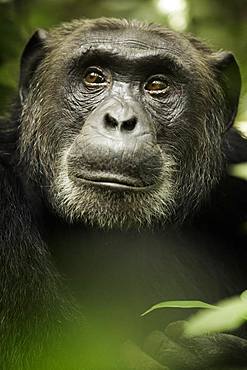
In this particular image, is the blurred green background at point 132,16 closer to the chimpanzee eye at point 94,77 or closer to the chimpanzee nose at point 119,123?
the chimpanzee eye at point 94,77

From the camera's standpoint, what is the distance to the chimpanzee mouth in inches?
161

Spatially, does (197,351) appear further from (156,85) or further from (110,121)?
(156,85)

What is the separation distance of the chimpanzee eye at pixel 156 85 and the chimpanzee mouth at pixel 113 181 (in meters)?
0.71

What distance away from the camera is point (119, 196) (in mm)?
4121

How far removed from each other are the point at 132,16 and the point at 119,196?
216 centimetres

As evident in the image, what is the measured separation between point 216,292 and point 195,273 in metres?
0.19

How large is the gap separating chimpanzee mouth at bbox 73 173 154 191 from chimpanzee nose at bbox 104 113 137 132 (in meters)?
0.25

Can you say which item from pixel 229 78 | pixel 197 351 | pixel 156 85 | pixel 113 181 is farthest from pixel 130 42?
pixel 197 351

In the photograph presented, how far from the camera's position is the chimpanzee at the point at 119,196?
4066 mm

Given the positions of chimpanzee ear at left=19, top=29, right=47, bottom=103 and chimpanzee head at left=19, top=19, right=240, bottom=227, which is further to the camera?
chimpanzee ear at left=19, top=29, right=47, bottom=103

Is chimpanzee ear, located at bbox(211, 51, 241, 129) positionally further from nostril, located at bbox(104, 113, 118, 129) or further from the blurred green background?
nostril, located at bbox(104, 113, 118, 129)

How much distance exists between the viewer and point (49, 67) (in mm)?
4797

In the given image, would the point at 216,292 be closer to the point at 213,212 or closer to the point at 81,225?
the point at 213,212

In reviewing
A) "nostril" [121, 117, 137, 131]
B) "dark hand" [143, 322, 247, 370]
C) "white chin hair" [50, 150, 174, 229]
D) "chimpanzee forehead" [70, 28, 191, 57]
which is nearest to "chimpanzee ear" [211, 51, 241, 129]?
"chimpanzee forehead" [70, 28, 191, 57]
